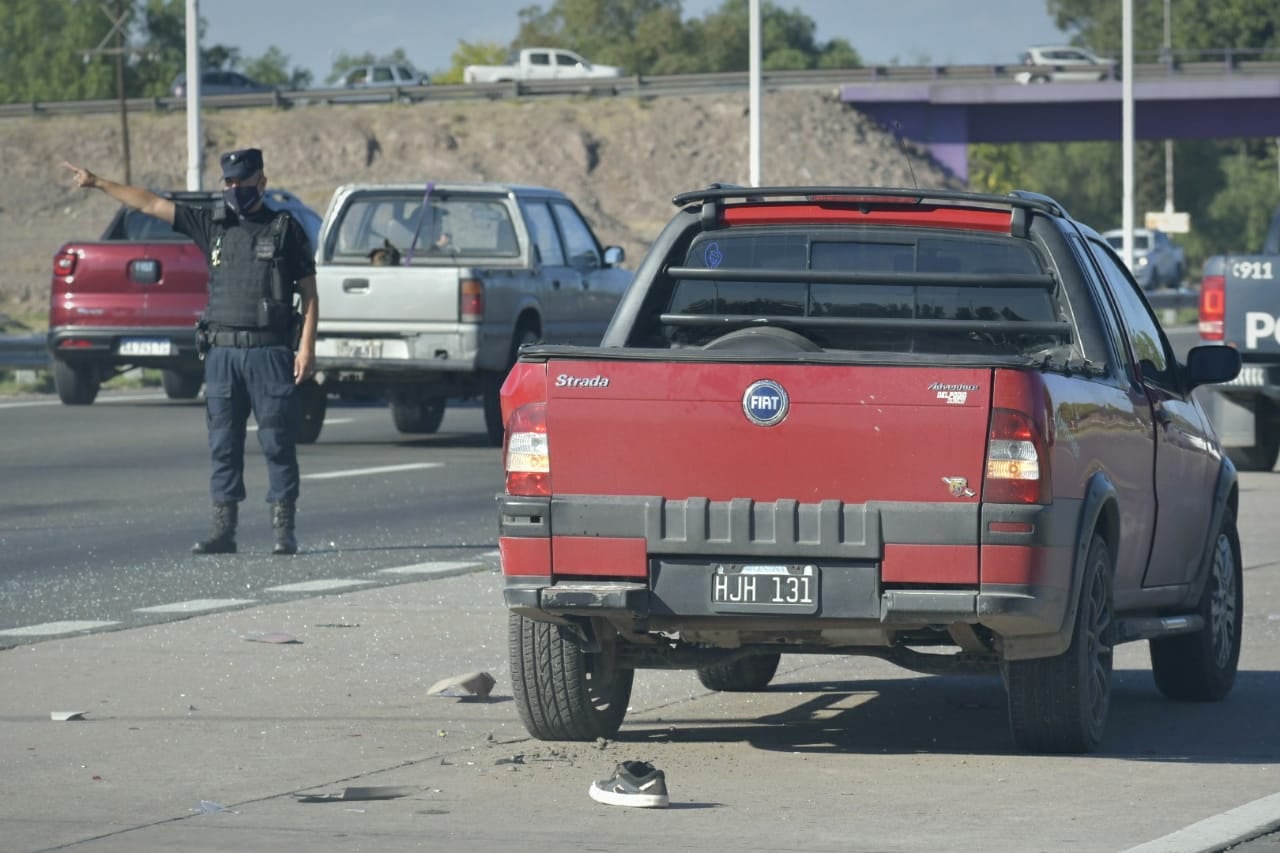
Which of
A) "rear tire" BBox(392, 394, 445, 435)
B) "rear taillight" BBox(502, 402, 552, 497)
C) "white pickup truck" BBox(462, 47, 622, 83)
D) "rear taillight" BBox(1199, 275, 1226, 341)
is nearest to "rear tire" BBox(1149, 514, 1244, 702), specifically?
"rear taillight" BBox(502, 402, 552, 497)

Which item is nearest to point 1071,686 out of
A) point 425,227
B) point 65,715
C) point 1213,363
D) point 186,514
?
point 1213,363

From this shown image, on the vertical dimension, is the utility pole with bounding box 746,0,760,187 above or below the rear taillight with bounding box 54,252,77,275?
above

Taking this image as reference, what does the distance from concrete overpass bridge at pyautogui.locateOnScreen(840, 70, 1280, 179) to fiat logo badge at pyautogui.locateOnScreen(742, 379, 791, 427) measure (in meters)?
74.9

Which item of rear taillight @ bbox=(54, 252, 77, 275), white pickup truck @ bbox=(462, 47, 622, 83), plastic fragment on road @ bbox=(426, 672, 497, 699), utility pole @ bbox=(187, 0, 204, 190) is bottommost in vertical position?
plastic fragment on road @ bbox=(426, 672, 497, 699)

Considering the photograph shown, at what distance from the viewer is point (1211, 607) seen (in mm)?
9398

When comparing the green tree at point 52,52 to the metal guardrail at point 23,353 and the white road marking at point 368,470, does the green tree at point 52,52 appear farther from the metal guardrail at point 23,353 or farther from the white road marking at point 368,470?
the white road marking at point 368,470

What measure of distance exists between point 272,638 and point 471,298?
1039 centimetres

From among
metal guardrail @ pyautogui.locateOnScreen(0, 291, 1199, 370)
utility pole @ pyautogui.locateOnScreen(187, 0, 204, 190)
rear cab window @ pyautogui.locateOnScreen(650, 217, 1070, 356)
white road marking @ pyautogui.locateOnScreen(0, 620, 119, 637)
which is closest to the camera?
rear cab window @ pyautogui.locateOnScreen(650, 217, 1070, 356)

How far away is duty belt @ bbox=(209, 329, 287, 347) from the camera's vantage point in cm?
1310

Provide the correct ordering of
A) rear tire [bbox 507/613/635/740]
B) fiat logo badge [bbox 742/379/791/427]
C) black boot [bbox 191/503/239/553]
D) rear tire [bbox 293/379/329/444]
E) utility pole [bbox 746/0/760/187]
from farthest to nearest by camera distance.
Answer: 1. utility pole [bbox 746/0/760/187]
2. rear tire [bbox 293/379/329/444]
3. black boot [bbox 191/503/239/553]
4. rear tire [bbox 507/613/635/740]
5. fiat logo badge [bbox 742/379/791/427]

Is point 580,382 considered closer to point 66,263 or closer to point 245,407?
point 245,407

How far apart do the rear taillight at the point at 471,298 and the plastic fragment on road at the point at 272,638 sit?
33.3 ft

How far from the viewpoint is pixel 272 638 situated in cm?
1050

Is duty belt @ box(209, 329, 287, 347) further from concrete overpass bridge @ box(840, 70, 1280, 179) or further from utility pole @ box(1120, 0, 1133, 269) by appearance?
concrete overpass bridge @ box(840, 70, 1280, 179)
